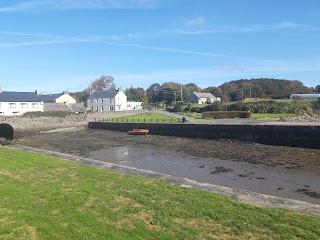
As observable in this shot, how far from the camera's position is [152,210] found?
5.81m

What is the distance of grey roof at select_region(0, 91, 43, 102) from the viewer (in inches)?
2167

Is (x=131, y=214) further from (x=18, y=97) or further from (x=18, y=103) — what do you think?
(x=18, y=97)

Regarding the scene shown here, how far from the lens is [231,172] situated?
1490 centimetres

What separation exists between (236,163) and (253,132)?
9994 millimetres

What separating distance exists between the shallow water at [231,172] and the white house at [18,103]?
3914 cm

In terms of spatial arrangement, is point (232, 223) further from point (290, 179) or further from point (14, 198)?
point (290, 179)

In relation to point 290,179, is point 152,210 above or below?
above

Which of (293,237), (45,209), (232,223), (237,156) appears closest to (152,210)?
(232,223)

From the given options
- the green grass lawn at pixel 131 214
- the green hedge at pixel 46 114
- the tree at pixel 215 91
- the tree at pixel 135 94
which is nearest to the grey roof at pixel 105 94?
the green hedge at pixel 46 114

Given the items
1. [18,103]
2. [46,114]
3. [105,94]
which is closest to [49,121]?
[46,114]

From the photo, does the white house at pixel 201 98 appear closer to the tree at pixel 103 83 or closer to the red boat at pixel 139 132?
the tree at pixel 103 83

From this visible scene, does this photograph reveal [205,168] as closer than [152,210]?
No

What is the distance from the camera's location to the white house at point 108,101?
235 ft

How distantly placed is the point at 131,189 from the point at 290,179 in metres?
8.59
